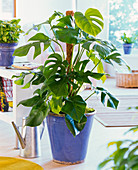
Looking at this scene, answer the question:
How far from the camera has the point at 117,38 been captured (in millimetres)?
7105

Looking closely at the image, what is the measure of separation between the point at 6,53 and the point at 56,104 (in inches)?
37.2

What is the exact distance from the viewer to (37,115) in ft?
5.78

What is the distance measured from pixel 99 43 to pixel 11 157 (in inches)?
32.9

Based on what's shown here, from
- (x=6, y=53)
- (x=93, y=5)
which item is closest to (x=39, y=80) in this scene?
(x=6, y=53)

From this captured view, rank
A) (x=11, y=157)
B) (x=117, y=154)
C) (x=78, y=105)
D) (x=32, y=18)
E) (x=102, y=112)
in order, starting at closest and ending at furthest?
(x=117, y=154), (x=78, y=105), (x=11, y=157), (x=102, y=112), (x=32, y=18)

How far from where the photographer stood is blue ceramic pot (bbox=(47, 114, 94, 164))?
1850mm

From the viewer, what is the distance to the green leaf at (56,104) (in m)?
1.75

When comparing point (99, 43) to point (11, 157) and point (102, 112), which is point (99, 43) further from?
point (102, 112)

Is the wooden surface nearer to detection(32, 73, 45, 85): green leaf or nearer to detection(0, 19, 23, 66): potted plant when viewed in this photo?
detection(32, 73, 45, 85): green leaf

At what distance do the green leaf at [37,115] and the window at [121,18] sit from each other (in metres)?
5.51

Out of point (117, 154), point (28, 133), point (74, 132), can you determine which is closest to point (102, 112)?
point (28, 133)

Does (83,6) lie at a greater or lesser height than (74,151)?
greater

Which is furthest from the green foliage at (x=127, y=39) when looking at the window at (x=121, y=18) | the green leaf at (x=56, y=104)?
the green leaf at (x=56, y=104)

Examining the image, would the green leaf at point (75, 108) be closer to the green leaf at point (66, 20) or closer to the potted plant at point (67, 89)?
the potted plant at point (67, 89)
